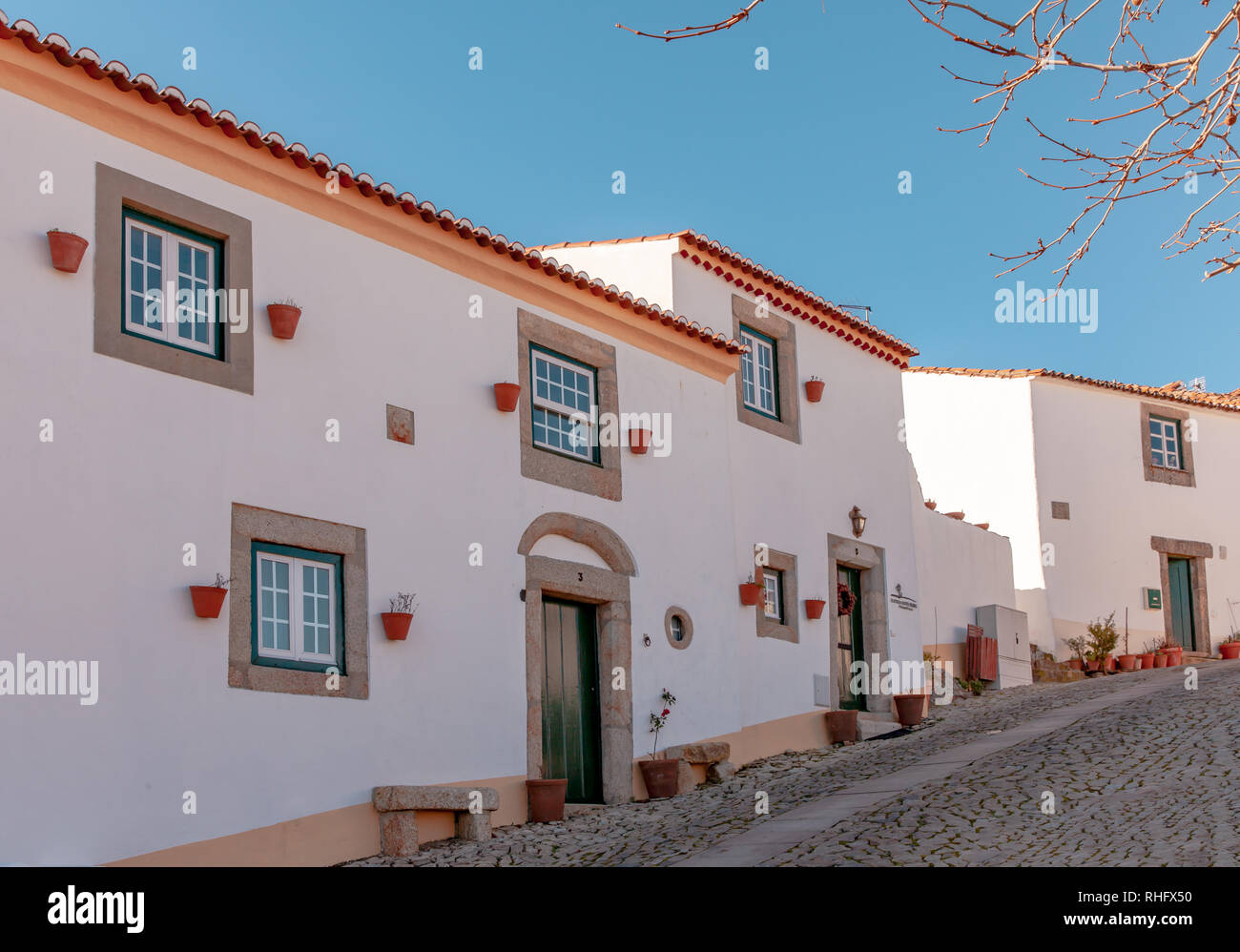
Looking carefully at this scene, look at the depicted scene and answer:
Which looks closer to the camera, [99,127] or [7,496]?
[7,496]

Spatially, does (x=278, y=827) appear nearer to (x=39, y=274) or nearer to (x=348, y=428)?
(x=348, y=428)

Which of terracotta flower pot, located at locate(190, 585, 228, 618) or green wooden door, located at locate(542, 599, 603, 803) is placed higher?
terracotta flower pot, located at locate(190, 585, 228, 618)

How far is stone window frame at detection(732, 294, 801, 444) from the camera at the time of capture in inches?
646

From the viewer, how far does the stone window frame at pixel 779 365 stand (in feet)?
53.8

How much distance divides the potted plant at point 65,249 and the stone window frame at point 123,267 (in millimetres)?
225

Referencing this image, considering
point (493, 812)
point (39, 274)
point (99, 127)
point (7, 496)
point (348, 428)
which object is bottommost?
point (493, 812)

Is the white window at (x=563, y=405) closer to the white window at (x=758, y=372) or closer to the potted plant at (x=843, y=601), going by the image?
the white window at (x=758, y=372)

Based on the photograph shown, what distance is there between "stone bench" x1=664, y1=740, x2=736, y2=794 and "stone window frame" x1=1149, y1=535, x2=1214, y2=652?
1328 cm

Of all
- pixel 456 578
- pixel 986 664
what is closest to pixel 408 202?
pixel 456 578

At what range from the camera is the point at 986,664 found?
20547 millimetres

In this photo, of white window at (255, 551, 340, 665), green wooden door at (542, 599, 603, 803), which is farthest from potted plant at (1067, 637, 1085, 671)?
white window at (255, 551, 340, 665)

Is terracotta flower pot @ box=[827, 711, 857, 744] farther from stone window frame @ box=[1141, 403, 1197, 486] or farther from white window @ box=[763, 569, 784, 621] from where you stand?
stone window frame @ box=[1141, 403, 1197, 486]

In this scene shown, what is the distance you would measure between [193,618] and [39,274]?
237cm

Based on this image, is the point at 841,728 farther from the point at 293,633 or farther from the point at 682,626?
the point at 293,633
